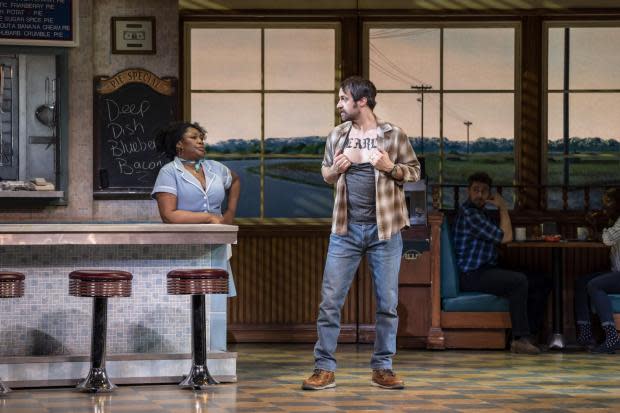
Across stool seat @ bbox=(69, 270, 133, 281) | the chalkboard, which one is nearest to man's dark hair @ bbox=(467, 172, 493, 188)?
the chalkboard

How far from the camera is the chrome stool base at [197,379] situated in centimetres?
677

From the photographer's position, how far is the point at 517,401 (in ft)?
20.7

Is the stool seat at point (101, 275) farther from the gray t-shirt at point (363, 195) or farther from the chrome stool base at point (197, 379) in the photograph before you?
the gray t-shirt at point (363, 195)

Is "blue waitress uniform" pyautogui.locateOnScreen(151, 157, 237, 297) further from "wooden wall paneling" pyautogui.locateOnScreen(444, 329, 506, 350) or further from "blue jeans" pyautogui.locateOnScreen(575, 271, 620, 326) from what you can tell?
"blue jeans" pyautogui.locateOnScreen(575, 271, 620, 326)

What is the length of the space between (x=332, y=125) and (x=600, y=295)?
7.95 ft

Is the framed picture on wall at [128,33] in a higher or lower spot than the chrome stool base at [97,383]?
higher

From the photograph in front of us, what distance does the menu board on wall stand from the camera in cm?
874

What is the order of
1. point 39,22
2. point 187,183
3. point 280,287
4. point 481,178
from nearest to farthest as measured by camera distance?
point 187,183 < point 39,22 < point 481,178 < point 280,287

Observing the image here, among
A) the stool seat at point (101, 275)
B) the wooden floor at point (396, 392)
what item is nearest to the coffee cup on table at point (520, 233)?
the wooden floor at point (396, 392)

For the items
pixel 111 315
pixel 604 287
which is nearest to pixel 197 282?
pixel 111 315

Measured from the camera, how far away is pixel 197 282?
6609 millimetres

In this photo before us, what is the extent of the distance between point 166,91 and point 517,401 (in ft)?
12.5

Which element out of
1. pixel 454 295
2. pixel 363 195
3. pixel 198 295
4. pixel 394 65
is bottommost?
pixel 454 295

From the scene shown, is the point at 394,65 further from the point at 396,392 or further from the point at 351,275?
the point at 396,392
